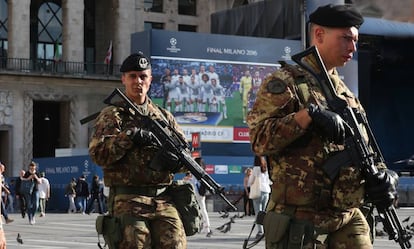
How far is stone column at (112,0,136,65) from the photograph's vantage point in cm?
6550

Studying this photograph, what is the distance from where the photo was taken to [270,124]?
562cm

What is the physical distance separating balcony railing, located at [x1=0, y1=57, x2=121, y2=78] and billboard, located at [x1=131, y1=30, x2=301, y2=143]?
2178 cm

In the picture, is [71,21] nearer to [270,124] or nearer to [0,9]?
[0,9]

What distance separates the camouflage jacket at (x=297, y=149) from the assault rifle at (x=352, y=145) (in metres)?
0.05

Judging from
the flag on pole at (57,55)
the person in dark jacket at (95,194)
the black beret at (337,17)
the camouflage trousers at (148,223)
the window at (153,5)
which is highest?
the window at (153,5)

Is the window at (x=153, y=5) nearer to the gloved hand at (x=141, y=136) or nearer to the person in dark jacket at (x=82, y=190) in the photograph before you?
the person in dark jacket at (x=82, y=190)

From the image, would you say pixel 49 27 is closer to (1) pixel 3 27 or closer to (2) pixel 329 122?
(1) pixel 3 27

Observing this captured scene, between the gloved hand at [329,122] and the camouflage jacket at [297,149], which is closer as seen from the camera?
the gloved hand at [329,122]

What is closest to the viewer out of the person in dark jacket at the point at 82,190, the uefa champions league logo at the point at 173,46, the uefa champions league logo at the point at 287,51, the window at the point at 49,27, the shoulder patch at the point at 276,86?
the shoulder patch at the point at 276,86

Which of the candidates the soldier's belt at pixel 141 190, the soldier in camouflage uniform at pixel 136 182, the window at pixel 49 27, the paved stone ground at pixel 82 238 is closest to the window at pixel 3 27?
the window at pixel 49 27

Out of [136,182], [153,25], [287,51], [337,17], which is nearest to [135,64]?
[136,182]

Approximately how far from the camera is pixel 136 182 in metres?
7.88

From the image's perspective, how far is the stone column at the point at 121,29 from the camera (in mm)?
65500

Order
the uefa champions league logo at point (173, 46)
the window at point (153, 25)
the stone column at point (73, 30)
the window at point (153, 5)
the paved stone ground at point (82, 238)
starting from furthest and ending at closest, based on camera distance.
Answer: the window at point (153, 25) → the window at point (153, 5) → the stone column at point (73, 30) → the uefa champions league logo at point (173, 46) → the paved stone ground at point (82, 238)
